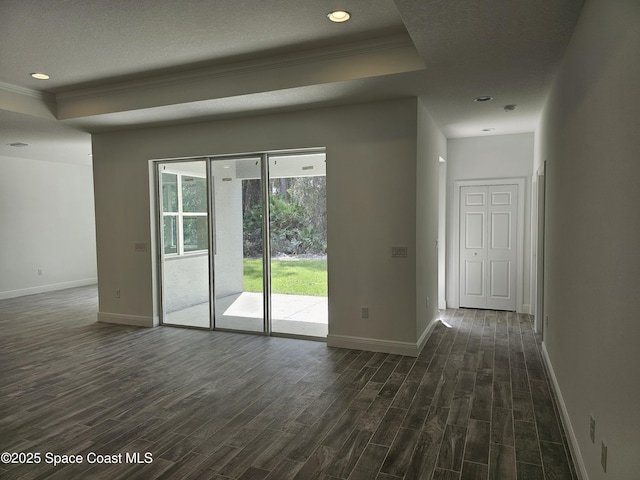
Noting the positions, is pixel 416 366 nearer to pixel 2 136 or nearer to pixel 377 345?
pixel 377 345

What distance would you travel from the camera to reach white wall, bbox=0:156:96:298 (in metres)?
7.97

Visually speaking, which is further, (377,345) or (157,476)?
(377,345)

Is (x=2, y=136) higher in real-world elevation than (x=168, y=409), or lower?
higher

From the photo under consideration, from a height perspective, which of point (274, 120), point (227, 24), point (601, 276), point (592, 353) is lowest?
point (592, 353)

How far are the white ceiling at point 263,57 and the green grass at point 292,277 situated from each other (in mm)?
1813

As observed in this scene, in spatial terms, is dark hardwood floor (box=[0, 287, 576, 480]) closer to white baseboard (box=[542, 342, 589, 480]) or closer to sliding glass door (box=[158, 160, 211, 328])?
white baseboard (box=[542, 342, 589, 480])

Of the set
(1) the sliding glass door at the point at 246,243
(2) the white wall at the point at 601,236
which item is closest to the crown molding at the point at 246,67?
(1) the sliding glass door at the point at 246,243

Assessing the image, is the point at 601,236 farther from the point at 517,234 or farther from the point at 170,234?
the point at 170,234

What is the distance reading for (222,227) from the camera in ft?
18.0

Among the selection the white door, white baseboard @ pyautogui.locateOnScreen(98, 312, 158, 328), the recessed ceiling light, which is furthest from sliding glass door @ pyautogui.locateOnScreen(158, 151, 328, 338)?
the white door

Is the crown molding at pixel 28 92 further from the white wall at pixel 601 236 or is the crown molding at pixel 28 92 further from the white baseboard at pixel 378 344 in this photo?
the white wall at pixel 601 236

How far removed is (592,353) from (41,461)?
10.5 ft

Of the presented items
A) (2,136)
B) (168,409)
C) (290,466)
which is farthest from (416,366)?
(2,136)

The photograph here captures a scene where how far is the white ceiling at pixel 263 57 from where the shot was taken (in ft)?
9.29
